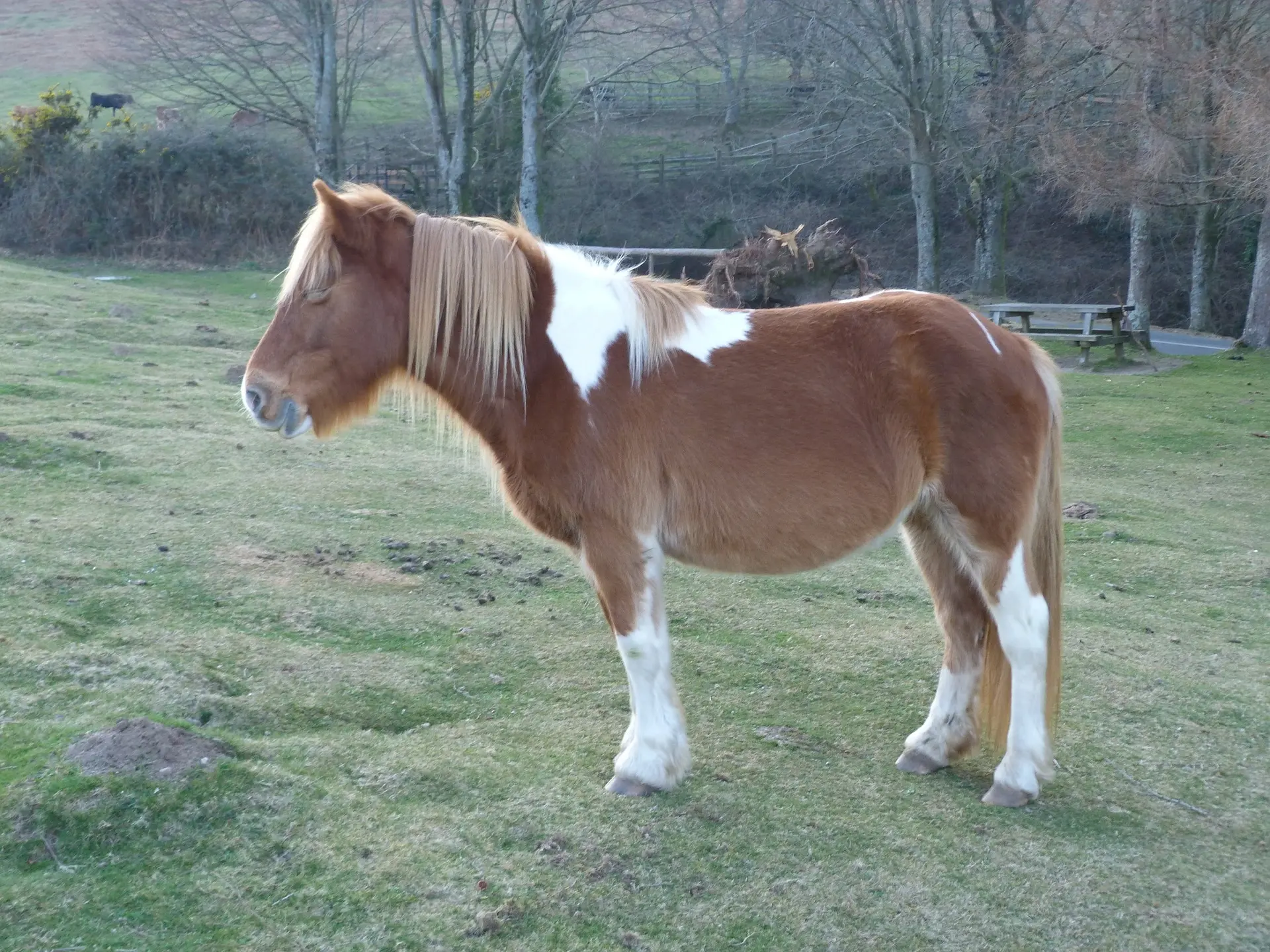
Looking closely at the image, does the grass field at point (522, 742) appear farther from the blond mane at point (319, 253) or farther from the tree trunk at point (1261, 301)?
the tree trunk at point (1261, 301)

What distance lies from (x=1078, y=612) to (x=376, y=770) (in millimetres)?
4192

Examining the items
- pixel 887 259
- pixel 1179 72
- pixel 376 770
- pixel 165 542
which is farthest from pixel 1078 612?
pixel 887 259

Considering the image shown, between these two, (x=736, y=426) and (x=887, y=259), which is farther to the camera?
(x=887, y=259)

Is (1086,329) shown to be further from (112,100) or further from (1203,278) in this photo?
(112,100)

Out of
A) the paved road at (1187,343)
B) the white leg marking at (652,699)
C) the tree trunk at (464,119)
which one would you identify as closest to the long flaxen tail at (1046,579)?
the white leg marking at (652,699)

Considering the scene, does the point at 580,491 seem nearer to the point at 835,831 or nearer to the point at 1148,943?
the point at 835,831

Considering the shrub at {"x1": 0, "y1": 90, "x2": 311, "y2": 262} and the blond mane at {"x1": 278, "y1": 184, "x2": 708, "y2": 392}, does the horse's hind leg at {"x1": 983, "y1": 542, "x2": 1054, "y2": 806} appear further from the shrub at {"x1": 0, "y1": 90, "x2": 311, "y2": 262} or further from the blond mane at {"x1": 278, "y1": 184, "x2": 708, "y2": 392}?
the shrub at {"x1": 0, "y1": 90, "x2": 311, "y2": 262}

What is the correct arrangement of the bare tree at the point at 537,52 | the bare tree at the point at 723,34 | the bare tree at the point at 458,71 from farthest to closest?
the bare tree at the point at 723,34, the bare tree at the point at 458,71, the bare tree at the point at 537,52

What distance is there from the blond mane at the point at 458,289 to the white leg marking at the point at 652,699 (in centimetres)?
80

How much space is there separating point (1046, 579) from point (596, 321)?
1973 mm

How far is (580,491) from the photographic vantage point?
12.1 feet

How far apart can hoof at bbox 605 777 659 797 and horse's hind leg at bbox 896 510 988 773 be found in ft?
3.50

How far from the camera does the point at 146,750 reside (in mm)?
3166

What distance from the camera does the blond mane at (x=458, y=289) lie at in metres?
3.73
